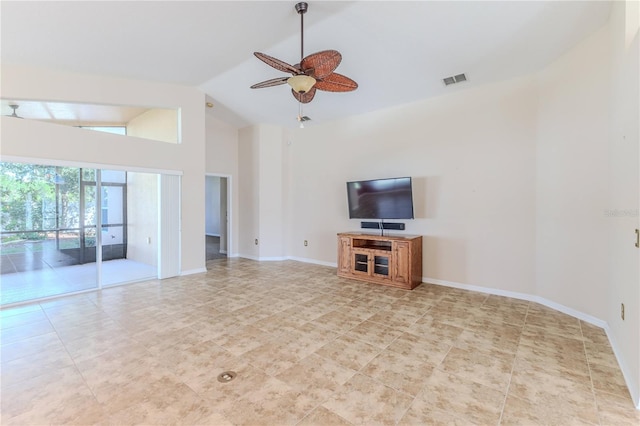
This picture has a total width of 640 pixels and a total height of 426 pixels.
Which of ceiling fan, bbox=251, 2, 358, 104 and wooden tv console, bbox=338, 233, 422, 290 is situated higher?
ceiling fan, bbox=251, 2, 358, 104

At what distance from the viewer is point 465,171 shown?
452 cm

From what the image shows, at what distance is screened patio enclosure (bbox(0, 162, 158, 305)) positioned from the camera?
13.5 ft

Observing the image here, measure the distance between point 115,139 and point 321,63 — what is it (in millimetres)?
3753

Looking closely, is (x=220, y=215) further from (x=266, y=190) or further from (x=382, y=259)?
(x=382, y=259)

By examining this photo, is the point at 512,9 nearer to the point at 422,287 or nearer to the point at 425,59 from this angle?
the point at 425,59

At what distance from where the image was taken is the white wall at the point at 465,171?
4.05 m

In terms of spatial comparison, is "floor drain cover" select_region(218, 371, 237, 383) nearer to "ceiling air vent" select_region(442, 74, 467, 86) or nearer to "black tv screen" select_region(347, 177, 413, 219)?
"black tv screen" select_region(347, 177, 413, 219)

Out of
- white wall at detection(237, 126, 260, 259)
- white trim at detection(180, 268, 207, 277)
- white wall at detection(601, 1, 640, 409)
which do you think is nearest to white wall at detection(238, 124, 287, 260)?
white wall at detection(237, 126, 260, 259)

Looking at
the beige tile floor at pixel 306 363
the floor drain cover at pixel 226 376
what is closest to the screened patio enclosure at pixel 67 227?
the beige tile floor at pixel 306 363

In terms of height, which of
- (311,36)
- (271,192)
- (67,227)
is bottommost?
(67,227)

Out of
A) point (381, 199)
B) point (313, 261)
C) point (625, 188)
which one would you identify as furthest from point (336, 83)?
point (313, 261)

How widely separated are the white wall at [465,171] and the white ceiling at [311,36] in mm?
440

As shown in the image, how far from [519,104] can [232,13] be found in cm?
410

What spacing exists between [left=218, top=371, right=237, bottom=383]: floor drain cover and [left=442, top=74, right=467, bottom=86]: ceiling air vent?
4.73 meters
